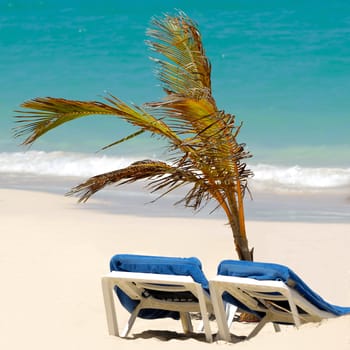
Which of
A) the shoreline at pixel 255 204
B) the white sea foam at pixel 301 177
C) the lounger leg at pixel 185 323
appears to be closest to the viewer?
the lounger leg at pixel 185 323

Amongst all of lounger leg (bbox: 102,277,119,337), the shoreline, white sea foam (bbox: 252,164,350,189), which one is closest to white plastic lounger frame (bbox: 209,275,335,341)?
lounger leg (bbox: 102,277,119,337)

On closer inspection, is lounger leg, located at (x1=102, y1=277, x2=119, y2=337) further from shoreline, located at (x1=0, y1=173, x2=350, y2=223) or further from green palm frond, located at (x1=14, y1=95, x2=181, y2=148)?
shoreline, located at (x1=0, y1=173, x2=350, y2=223)

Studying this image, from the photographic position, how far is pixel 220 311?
242 inches

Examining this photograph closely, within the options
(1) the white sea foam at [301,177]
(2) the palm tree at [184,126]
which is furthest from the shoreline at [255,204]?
(2) the palm tree at [184,126]

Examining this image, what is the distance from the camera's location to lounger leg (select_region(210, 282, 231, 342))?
6.07 metres

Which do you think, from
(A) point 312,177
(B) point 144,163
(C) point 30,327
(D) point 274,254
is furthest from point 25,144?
(A) point 312,177

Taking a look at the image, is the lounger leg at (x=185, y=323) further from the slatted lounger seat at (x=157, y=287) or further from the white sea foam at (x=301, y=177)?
the white sea foam at (x=301, y=177)

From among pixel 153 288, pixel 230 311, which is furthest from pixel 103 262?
pixel 153 288

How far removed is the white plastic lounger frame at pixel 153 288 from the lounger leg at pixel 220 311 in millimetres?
82

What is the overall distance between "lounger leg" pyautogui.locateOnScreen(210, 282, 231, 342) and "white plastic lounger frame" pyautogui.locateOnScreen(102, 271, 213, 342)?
82 millimetres

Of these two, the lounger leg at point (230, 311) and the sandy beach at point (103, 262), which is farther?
the lounger leg at point (230, 311)

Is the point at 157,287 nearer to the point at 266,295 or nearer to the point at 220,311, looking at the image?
the point at 220,311

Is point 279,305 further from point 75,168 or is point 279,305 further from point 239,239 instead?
point 75,168

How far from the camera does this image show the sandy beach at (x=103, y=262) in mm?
6348
